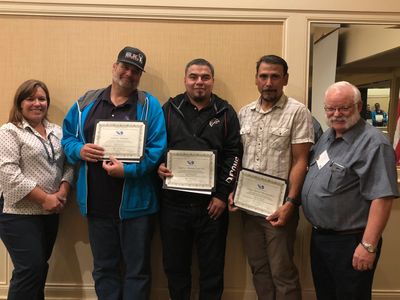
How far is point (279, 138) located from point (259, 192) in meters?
0.33

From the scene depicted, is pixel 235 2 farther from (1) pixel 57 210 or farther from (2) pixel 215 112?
(1) pixel 57 210

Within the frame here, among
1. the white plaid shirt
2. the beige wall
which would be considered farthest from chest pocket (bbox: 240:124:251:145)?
the beige wall

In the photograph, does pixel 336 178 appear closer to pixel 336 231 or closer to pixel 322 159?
pixel 322 159

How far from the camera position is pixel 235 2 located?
2408mm

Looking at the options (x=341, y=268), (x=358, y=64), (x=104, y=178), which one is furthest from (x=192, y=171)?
(x=358, y=64)

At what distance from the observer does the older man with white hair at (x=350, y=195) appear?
160cm

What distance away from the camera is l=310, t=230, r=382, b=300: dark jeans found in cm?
168

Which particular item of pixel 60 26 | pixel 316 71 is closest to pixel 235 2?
pixel 316 71

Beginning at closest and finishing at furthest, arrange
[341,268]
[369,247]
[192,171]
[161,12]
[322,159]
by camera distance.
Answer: [369,247] → [341,268] → [322,159] → [192,171] → [161,12]

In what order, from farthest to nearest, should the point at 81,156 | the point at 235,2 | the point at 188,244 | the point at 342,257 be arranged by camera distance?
the point at 235,2, the point at 188,244, the point at 81,156, the point at 342,257

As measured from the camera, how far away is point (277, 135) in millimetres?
2035

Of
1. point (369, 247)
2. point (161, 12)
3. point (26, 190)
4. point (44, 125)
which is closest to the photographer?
point (369, 247)

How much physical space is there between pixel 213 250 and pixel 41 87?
1.42 meters

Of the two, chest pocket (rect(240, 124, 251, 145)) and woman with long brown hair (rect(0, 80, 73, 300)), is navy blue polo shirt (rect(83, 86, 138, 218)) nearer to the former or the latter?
woman with long brown hair (rect(0, 80, 73, 300))
